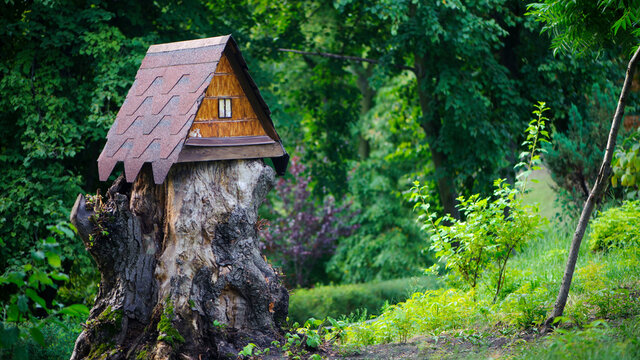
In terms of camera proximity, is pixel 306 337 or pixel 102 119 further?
pixel 102 119

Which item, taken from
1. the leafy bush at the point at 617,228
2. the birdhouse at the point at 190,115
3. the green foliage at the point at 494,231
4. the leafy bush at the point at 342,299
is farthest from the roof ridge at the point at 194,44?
the leafy bush at the point at 342,299

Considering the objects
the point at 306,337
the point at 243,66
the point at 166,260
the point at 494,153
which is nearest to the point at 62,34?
the point at 243,66

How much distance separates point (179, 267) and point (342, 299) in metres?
9.10

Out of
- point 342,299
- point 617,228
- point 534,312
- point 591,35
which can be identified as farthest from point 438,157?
point 534,312

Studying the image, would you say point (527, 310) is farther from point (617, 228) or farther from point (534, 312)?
point (617, 228)

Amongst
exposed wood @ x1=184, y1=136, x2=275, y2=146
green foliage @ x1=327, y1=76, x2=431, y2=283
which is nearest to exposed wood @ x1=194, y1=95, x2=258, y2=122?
exposed wood @ x1=184, y1=136, x2=275, y2=146

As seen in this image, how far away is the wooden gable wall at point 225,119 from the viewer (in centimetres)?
503

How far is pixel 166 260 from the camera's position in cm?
491

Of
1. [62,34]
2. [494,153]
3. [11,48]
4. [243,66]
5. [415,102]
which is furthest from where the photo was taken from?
[415,102]

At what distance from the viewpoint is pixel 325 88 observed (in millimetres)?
13031

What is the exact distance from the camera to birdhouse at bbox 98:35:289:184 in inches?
190

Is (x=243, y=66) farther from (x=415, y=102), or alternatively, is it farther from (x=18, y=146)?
(x=415, y=102)

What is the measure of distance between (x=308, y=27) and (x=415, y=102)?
3634mm

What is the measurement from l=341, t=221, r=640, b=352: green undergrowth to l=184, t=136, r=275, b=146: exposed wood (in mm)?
2052
